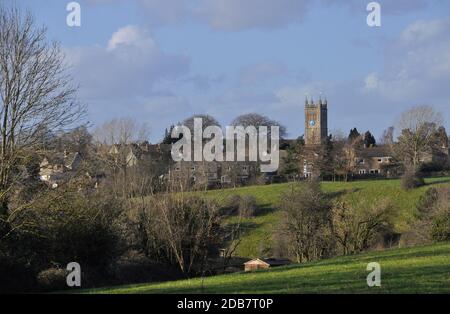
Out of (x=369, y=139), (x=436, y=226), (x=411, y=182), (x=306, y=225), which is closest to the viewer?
(x=436, y=226)

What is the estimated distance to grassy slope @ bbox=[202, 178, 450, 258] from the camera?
59062mm

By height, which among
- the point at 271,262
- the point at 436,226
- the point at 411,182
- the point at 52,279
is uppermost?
the point at 411,182

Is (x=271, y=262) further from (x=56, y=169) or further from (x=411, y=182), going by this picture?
(x=411, y=182)

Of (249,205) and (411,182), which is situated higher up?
(411,182)

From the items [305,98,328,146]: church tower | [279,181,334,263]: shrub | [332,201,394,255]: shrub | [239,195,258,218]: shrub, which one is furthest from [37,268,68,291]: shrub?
[305,98,328,146]: church tower

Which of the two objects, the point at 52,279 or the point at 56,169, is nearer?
the point at 52,279

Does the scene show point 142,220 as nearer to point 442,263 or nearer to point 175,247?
point 175,247

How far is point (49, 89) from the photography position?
1081 inches

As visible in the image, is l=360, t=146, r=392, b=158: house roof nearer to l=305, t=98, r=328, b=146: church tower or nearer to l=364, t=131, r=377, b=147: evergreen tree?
l=305, t=98, r=328, b=146: church tower

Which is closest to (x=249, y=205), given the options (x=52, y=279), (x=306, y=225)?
(x=306, y=225)

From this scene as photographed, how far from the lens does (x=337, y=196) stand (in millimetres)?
70375

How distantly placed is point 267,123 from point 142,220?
76.1 m

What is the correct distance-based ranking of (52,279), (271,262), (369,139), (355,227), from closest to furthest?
(52,279)
(271,262)
(355,227)
(369,139)

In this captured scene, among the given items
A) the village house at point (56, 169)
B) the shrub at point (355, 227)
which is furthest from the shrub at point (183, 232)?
the shrub at point (355, 227)
